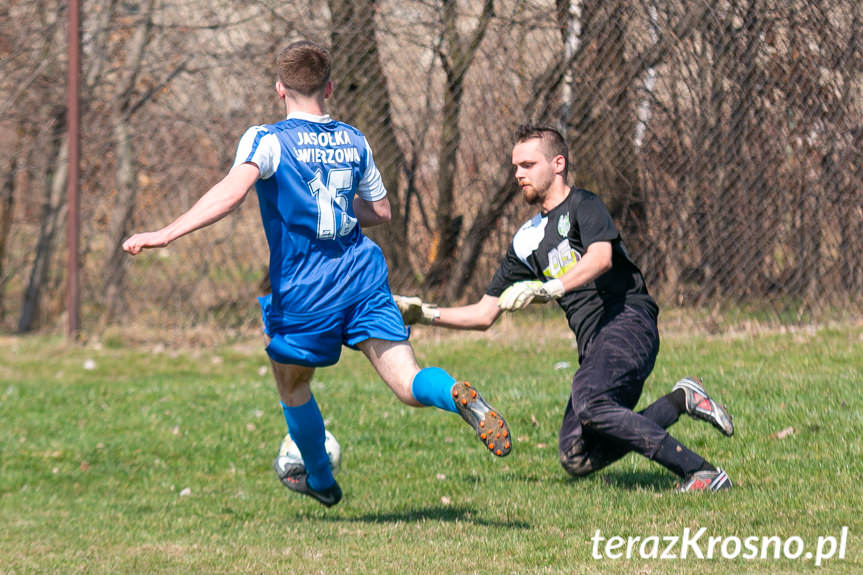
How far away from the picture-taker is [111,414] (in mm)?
A: 8617

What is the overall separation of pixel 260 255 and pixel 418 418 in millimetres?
3411

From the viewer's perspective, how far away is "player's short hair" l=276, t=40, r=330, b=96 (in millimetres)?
4863

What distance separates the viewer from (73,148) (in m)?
10.5

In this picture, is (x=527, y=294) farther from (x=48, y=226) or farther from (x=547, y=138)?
(x=48, y=226)

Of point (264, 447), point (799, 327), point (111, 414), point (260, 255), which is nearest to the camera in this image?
point (264, 447)

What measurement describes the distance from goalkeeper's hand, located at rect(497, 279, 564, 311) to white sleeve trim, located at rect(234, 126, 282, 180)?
1.12 metres

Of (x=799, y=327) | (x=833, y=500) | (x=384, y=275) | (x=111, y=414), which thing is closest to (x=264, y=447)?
(x=111, y=414)

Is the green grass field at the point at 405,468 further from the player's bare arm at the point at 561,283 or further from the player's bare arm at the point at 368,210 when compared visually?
the player's bare arm at the point at 368,210

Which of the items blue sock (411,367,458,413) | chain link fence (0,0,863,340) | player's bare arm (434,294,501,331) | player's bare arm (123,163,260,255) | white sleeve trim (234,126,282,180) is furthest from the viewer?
chain link fence (0,0,863,340)

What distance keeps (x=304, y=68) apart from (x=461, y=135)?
5304 millimetres

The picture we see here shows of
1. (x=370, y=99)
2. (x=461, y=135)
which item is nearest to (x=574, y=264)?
(x=461, y=135)

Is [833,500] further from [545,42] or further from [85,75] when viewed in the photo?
[85,75]

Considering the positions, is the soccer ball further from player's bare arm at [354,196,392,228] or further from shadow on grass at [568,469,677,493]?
shadow on grass at [568,469,677,493]

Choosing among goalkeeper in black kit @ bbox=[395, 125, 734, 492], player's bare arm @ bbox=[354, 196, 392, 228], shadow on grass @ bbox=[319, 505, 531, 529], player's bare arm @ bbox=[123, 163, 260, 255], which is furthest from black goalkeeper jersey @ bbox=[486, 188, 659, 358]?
player's bare arm @ bbox=[123, 163, 260, 255]
